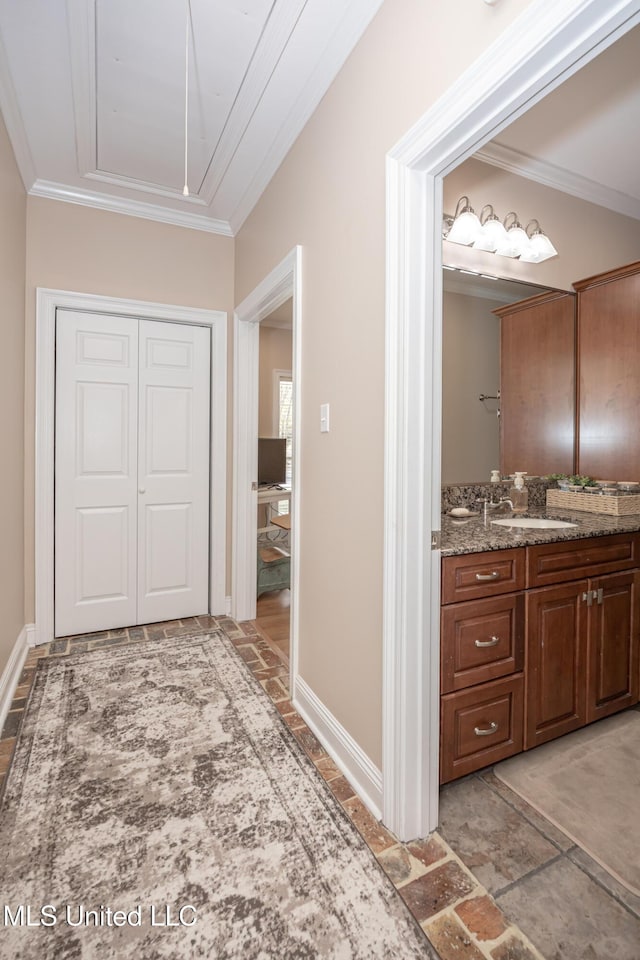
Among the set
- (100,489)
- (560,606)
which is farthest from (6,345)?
(560,606)

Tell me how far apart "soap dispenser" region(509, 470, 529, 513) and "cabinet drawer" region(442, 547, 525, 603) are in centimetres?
A: 81

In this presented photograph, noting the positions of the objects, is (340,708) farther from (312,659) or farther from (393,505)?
(393,505)

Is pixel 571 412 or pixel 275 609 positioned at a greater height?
pixel 571 412

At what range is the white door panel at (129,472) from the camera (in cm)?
293

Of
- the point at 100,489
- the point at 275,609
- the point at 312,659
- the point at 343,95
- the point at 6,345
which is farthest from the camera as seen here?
the point at 275,609

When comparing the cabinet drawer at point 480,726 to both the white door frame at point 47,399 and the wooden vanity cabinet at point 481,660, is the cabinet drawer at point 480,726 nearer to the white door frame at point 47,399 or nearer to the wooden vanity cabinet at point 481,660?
the wooden vanity cabinet at point 481,660

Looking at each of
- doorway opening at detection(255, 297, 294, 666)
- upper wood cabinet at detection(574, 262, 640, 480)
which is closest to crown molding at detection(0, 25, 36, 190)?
doorway opening at detection(255, 297, 294, 666)

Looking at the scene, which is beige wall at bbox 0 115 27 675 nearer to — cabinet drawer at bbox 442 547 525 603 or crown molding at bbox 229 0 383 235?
crown molding at bbox 229 0 383 235

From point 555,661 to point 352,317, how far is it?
1.52 m

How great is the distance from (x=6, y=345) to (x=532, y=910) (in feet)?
9.79

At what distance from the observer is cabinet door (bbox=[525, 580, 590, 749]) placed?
1728mm

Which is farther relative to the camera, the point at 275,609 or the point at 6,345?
the point at 275,609

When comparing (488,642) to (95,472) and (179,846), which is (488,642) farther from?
(95,472)

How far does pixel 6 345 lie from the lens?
7.55 feet
